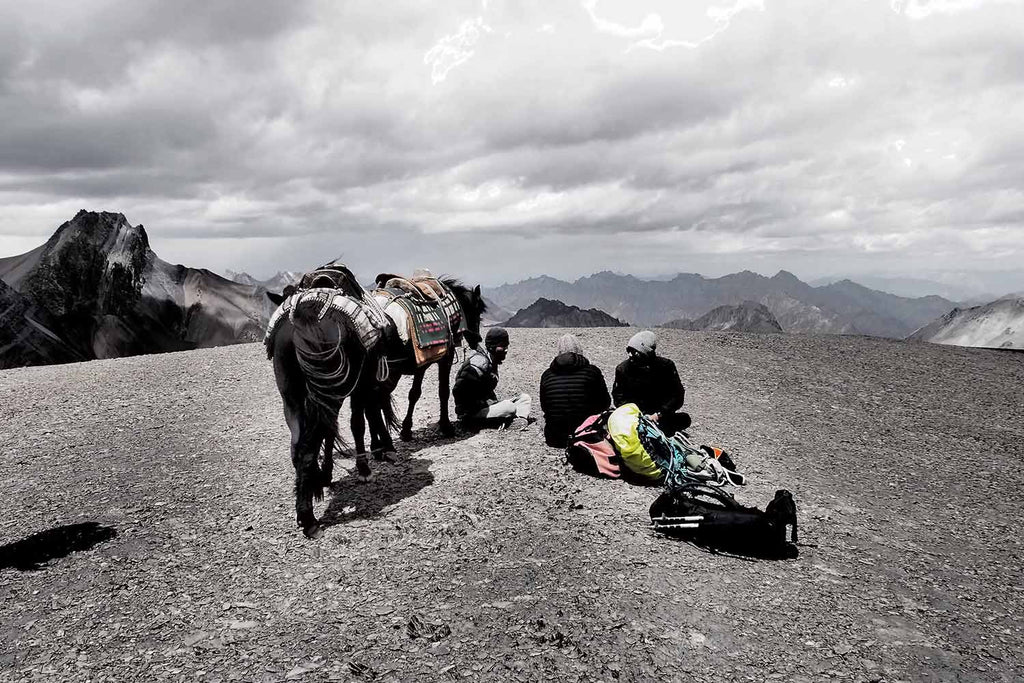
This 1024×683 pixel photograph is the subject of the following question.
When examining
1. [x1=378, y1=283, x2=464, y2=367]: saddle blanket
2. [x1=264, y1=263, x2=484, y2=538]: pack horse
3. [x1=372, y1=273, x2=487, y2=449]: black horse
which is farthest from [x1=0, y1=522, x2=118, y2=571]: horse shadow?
[x1=378, y1=283, x2=464, y2=367]: saddle blanket

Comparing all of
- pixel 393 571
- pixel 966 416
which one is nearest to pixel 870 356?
pixel 966 416

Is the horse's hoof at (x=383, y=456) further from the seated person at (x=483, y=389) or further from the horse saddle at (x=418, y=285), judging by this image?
the horse saddle at (x=418, y=285)

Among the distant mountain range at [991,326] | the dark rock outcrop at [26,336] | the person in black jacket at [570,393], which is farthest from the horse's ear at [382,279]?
the distant mountain range at [991,326]

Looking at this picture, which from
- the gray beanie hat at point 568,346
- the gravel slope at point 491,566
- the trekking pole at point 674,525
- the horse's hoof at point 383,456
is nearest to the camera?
the gravel slope at point 491,566

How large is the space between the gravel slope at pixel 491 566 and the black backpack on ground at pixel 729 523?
0.51 feet

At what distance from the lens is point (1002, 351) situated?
17406 mm

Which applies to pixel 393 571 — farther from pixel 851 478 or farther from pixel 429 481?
pixel 851 478

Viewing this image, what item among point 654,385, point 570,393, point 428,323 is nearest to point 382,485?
point 428,323

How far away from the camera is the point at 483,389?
29.1 ft

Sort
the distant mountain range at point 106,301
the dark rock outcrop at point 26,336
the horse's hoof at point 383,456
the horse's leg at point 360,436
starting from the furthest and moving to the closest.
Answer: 1. the distant mountain range at point 106,301
2. the dark rock outcrop at point 26,336
3. the horse's hoof at point 383,456
4. the horse's leg at point 360,436

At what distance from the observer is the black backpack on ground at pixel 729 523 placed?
5023mm

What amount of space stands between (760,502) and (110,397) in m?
12.6

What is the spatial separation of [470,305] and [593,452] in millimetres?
3506

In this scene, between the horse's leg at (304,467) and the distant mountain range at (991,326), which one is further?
the distant mountain range at (991,326)
